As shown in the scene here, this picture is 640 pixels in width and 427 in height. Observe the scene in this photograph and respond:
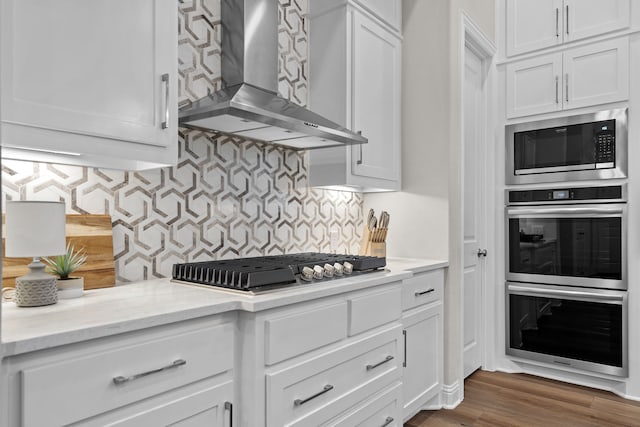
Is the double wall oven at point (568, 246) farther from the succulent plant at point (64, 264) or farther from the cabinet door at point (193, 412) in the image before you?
the succulent plant at point (64, 264)

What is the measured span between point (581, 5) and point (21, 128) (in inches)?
140

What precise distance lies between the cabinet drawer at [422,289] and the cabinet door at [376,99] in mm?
674

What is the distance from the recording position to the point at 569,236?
10.1ft

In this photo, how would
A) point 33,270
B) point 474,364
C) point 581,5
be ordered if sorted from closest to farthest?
1. point 33,270
2. point 581,5
3. point 474,364

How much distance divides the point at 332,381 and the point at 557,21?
10.1 ft

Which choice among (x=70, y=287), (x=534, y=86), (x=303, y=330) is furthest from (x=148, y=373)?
(x=534, y=86)

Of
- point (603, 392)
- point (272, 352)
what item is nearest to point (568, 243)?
point (603, 392)

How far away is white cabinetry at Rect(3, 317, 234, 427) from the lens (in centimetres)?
96

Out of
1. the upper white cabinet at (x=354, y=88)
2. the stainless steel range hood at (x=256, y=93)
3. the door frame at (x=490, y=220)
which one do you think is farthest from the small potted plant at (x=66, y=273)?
the door frame at (x=490, y=220)

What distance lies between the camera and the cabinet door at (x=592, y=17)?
9.50 feet

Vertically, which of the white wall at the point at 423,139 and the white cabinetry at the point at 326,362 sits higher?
the white wall at the point at 423,139

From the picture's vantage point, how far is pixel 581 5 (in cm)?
307

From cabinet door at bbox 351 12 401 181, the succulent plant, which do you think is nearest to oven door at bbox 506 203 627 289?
cabinet door at bbox 351 12 401 181

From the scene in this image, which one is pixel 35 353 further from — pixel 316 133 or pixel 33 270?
pixel 316 133
